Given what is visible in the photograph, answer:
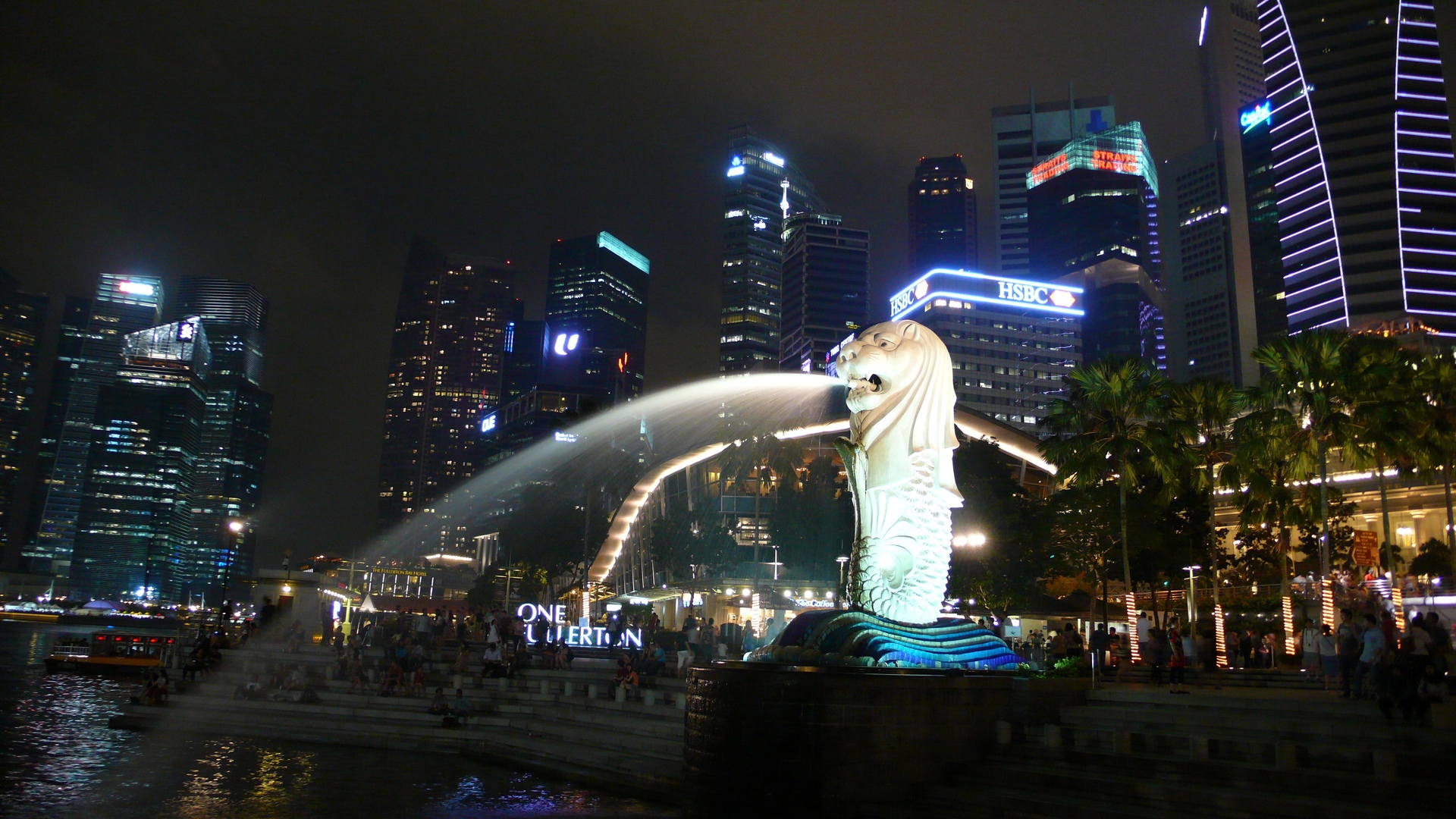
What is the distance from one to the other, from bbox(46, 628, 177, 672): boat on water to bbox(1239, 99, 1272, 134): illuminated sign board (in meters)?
142

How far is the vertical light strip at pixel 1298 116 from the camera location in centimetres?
11219

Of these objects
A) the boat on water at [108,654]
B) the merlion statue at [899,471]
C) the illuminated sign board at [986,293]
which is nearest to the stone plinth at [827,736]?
the merlion statue at [899,471]

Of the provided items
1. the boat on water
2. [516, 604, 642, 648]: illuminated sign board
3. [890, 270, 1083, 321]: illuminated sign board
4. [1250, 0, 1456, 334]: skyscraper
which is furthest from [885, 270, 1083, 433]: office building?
[516, 604, 642, 648]: illuminated sign board

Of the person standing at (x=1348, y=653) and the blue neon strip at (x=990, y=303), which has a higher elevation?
the blue neon strip at (x=990, y=303)

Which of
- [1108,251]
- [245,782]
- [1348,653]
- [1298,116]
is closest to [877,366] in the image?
[1348,653]

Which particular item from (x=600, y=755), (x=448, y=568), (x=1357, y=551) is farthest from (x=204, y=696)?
(x=448, y=568)

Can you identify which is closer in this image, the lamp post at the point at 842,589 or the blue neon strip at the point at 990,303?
the lamp post at the point at 842,589

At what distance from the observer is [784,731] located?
13.2 metres

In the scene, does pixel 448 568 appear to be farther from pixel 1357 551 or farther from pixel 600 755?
pixel 600 755

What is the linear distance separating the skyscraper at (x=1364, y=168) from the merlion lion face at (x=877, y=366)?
347ft

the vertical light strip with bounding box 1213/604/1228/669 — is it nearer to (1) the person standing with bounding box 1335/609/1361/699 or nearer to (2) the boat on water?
(1) the person standing with bounding box 1335/609/1361/699

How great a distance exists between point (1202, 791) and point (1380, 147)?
128m

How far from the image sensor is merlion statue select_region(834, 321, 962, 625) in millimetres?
16219

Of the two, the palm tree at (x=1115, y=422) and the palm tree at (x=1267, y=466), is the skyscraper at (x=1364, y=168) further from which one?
the palm tree at (x=1115, y=422)
